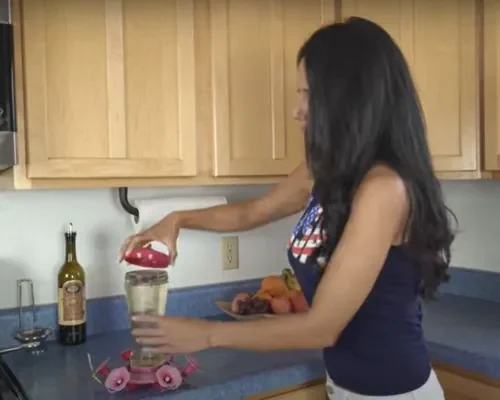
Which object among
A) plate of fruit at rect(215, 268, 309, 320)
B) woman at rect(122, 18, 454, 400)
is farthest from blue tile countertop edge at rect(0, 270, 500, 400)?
woman at rect(122, 18, 454, 400)

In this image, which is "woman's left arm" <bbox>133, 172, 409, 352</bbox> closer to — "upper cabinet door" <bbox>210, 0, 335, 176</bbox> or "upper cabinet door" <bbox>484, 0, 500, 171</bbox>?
"upper cabinet door" <bbox>210, 0, 335, 176</bbox>

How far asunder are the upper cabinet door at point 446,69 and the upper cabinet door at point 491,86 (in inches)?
1.3

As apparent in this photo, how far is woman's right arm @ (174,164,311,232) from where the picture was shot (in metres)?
1.64

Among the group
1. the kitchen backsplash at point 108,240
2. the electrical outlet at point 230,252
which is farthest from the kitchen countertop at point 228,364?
the electrical outlet at point 230,252

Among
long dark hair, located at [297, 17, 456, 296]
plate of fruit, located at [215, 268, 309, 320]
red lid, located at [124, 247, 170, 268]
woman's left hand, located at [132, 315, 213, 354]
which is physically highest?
long dark hair, located at [297, 17, 456, 296]

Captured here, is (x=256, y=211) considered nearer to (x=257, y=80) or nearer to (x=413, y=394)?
(x=257, y=80)

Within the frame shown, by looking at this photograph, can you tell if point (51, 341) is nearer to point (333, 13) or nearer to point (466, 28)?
point (333, 13)

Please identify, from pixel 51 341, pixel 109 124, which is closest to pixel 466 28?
pixel 109 124

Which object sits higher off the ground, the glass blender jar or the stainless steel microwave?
the stainless steel microwave

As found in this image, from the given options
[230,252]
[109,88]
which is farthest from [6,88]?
[230,252]

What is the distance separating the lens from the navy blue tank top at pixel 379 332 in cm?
125

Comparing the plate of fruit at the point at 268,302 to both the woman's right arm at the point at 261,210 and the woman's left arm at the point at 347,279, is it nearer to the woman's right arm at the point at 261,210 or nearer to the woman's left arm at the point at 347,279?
the woman's right arm at the point at 261,210

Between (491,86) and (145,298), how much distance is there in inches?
45.4

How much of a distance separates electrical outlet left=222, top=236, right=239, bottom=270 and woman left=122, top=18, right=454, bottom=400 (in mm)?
789
